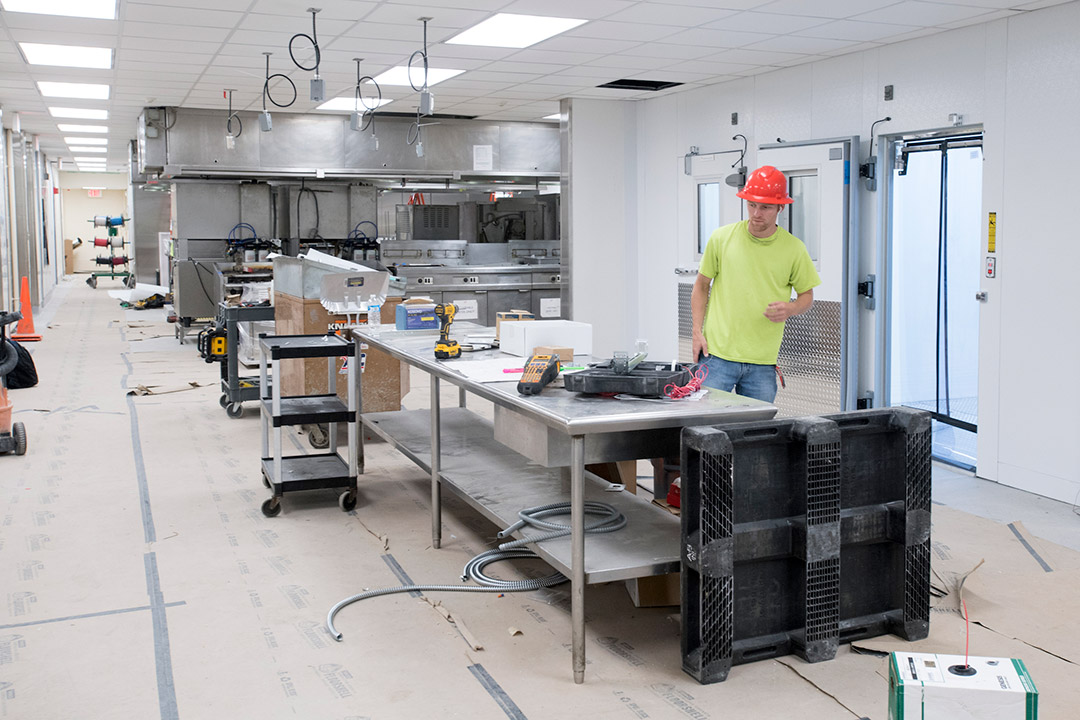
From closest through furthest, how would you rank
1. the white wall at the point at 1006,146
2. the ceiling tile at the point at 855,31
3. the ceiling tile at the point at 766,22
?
the white wall at the point at 1006,146 < the ceiling tile at the point at 766,22 < the ceiling tile at the point at 855,31

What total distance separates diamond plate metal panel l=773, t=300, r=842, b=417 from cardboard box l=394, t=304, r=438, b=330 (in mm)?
2365

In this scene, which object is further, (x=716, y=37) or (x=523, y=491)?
(x=716, y=37)

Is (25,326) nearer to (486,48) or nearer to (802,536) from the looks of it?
(486,48)

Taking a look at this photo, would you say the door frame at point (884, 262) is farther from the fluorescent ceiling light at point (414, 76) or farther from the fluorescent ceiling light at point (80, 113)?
the fluorescent ceiling light at point (80, 113)

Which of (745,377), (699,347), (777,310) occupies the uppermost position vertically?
(777,310)

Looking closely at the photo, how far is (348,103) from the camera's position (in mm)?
8898

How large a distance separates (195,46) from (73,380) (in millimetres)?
3399

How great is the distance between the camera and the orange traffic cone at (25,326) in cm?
1023

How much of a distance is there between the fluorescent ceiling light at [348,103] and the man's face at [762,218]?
5.29 m

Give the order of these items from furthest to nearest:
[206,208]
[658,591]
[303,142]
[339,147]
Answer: [206,208]
[339,147]
[303,142]
[658,591]

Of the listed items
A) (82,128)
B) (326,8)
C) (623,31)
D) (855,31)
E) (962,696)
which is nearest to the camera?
(962,696)

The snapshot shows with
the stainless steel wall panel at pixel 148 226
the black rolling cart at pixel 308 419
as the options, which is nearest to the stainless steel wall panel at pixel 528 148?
the black rolling cart at pixel 308 419

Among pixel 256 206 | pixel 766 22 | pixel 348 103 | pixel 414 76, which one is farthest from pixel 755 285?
pixel 256 206

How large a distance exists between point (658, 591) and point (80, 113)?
970 centimetres
